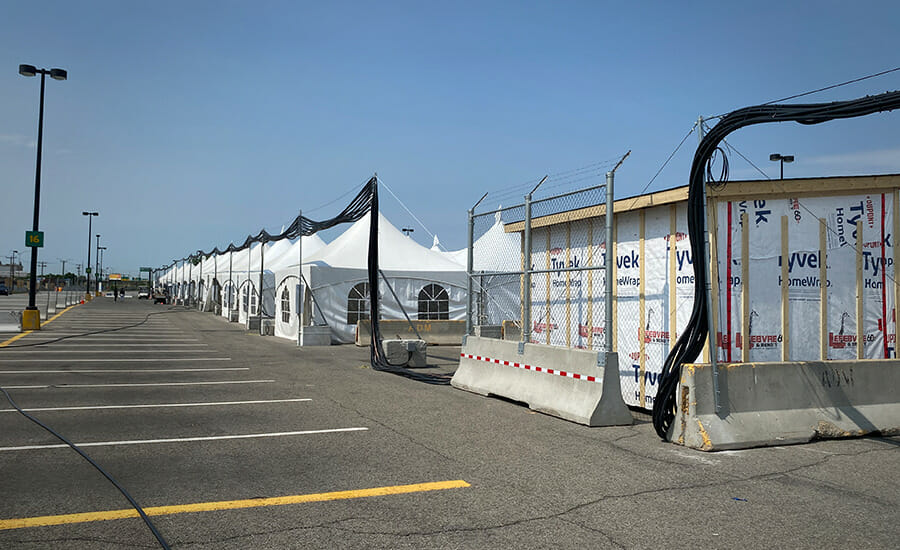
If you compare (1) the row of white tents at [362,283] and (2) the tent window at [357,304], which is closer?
(1) the row of white tents at [362,283]

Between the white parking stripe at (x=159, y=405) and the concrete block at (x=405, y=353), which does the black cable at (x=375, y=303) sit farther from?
the white parking stripe at (x=159, y=405)

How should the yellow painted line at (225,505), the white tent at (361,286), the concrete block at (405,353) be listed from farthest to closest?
the white tent at (361,286), the concrete block at (405,353), the yellow painted line at (225,505)

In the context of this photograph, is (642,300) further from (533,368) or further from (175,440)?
(175,440)

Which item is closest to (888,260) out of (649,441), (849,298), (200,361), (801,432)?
(849,298)

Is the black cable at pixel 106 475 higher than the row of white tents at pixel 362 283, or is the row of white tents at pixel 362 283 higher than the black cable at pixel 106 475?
the row of white tents at pixel 362 283

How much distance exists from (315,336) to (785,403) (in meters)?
16.8

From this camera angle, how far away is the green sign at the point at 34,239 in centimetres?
2459

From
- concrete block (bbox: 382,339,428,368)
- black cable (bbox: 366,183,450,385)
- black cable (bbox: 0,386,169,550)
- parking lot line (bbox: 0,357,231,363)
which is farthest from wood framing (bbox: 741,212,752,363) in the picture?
parking lot line (bbox: 0,357,231,363)

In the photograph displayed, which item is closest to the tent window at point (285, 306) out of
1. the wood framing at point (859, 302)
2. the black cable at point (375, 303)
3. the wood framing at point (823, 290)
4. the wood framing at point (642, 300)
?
the black cable at point (375, 303)

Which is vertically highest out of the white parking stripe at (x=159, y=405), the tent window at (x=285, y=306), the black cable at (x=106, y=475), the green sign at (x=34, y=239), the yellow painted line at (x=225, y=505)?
the green sign at (x=34, y=239)

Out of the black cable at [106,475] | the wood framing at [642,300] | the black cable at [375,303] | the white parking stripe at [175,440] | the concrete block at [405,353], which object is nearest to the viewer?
the black cable at [106,475]

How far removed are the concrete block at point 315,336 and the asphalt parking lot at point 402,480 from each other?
Answer: 443 inches

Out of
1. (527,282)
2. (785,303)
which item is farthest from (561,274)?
(785,303)

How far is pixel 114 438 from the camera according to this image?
761 cm
